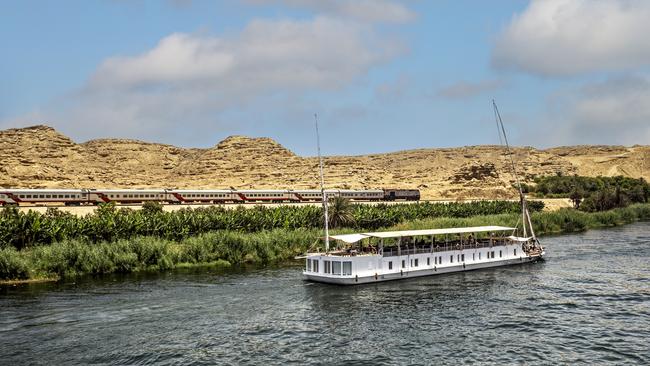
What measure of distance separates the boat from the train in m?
34.2

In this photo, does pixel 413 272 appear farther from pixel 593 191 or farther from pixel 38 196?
pixel 593 191

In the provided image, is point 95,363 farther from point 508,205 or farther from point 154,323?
point 508,205

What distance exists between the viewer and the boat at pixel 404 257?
56219 millimetres

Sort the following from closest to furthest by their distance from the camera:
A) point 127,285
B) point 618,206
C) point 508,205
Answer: point 127,285 < point 508,205 < point 618,206

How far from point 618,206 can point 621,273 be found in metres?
93.3

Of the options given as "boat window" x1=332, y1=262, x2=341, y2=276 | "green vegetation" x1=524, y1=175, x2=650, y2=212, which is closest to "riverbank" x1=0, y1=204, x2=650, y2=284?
"boat window" x1=332, y1=262, x2=341, y2=276

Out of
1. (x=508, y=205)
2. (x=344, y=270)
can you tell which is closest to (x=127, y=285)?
(x=344, y=270)

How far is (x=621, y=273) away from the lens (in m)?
59.6

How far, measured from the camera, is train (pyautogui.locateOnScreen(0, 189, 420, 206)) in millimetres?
95500

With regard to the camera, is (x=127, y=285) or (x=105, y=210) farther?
(x=105, y=210)

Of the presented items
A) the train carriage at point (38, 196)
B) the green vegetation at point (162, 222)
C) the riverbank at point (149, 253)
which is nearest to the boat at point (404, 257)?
the riverbank at point (149, 253)

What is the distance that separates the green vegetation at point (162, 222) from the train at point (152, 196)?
10964mm

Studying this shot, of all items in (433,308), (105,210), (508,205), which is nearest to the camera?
(433,308)

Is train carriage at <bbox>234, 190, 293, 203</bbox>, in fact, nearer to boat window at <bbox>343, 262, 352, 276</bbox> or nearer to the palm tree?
the palm tree
